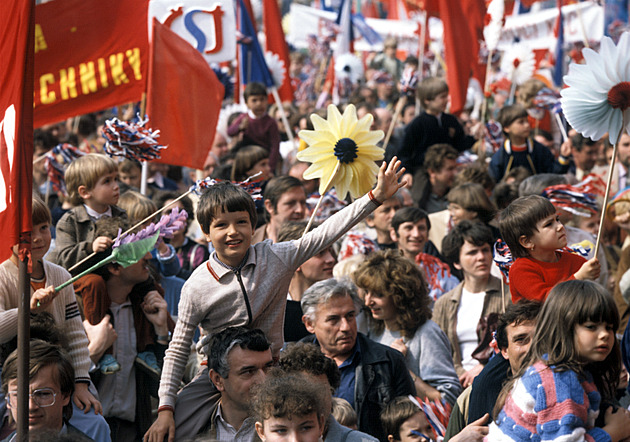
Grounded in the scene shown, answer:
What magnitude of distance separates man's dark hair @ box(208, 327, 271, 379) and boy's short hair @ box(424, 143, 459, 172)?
5.23 meters

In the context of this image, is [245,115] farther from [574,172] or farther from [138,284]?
[138,284]

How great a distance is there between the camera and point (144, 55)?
795 centimetres

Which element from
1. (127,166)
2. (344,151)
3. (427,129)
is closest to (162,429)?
(344,151)

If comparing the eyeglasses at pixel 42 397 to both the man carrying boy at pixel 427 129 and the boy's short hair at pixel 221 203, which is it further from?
the man carrying boy at pixel 427 129

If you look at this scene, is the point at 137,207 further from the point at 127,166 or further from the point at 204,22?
the point at 204,22

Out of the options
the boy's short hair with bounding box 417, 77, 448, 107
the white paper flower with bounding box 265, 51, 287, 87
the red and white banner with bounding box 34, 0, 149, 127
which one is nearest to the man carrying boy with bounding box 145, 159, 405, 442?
the red and white banner with bounding box 34, 0, 149, 127

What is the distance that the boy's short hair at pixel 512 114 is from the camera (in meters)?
9.70

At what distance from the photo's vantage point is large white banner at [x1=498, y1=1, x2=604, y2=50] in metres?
18.5

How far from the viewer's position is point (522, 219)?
4.80 meters

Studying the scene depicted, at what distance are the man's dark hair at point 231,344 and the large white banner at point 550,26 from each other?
50.1 ft

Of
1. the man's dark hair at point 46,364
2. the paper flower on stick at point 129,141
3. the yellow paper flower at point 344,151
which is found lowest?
the man's dark hair at point 46,364

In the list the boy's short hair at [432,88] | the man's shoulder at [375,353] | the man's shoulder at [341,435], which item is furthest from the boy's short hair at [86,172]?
the boy's short hair at [432,88]

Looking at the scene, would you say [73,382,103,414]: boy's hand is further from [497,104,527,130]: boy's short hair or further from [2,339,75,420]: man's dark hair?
[497,104,527,130]: boy's short hair

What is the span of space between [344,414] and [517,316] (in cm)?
95
